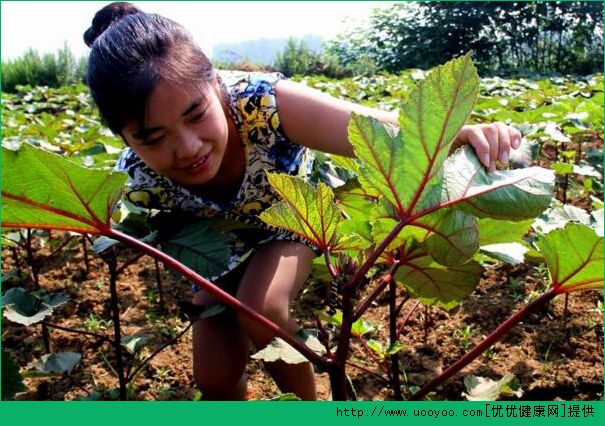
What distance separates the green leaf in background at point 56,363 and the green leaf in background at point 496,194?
829 mm

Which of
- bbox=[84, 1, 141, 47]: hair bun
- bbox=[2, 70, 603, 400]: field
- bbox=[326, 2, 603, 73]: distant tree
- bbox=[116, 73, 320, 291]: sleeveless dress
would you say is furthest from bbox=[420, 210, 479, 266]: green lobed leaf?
bbox=[326, 2, 603, 73]: distant tree

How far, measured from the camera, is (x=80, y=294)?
206 cm

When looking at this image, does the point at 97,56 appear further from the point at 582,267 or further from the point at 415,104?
the point at 582,267

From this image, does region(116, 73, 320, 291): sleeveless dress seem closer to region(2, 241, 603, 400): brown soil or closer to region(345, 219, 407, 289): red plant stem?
region(2, 241, 603, 400): brown soil

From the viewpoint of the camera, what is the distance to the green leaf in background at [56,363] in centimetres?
113

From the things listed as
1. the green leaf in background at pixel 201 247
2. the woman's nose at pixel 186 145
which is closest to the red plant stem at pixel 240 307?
the green leaf in background at pixel 201 247

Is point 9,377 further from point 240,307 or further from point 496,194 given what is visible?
point 496,194

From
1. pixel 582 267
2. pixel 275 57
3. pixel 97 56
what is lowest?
pixel 275 57

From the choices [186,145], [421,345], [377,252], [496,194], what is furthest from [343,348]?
[421,345]

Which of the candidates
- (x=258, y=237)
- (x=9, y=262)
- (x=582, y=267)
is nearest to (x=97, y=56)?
(x=258, y=237)

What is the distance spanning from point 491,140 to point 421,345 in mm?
933

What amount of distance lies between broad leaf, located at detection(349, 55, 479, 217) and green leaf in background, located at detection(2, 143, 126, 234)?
0.28 m

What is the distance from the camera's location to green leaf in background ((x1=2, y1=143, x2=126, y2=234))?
63 cm

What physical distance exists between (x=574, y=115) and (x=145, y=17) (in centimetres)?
161
